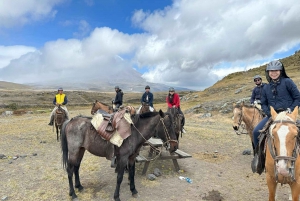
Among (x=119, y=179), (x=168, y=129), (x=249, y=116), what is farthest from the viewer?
(x=249, y=116)

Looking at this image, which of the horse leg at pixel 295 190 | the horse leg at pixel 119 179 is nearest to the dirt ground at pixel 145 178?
the horse leg at pixel 119 179

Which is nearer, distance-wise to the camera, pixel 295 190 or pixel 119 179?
pixel 295 190

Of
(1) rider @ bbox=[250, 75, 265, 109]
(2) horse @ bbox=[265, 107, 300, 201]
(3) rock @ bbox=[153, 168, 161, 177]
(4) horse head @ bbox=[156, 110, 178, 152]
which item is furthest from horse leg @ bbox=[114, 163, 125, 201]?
(1) rider @ bbox=[250, 75, 265, 109]

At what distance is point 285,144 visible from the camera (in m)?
3.60

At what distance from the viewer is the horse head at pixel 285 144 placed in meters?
3.53

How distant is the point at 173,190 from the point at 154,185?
68 cm

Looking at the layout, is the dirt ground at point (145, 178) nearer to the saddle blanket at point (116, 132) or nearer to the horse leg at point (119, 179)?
the horse leg at point (119, 179)

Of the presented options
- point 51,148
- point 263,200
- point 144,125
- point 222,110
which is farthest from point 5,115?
point 263,200

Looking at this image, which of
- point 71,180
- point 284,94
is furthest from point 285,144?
point 71,180

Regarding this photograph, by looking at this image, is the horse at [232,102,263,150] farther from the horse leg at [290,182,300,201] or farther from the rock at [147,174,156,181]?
the horse leg at [290,182,300,201]

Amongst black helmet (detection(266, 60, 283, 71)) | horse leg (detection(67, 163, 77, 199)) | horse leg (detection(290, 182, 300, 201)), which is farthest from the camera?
horse leg (detection(67, 163, 77, 199))

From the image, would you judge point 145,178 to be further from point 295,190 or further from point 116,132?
point 295,190

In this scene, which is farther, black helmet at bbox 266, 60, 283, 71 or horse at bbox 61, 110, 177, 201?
horse at bbox 61, 110, 177, 201

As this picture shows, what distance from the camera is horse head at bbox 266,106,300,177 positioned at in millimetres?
3529
